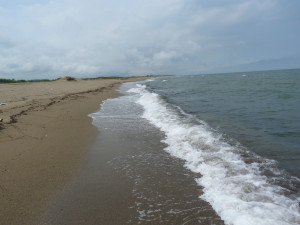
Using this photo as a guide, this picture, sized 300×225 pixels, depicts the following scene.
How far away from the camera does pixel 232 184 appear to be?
4492mm

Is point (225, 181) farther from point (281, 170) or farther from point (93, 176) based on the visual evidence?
point (93, 176)

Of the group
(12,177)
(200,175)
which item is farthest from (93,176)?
(200,175)

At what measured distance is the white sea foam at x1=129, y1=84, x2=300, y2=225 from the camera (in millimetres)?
3549

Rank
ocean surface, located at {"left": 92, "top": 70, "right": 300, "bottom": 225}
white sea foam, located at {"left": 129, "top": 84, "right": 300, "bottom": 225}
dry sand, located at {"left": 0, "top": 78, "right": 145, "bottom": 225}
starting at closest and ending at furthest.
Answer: white sea foam, located at {"left": 129, "top": 84, "right": 300, "bottom": 225}, ocean surface, located at {"left": 92, "top": 70, "right": 300, "bottom": 225}, dry sand, located at {"left": 0, "top": 78, "right": 145, "bottom": 225}

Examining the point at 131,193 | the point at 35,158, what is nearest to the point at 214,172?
the point at 131,193

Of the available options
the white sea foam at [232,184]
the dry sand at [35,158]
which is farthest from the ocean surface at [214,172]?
the dry sand at [35,158]

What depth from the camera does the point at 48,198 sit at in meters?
4.22

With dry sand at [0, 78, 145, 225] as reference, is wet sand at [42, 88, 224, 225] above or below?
below

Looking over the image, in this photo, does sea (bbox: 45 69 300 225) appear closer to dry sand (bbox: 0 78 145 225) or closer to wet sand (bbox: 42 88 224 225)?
wet sand (bbox: 42 88 224 225)

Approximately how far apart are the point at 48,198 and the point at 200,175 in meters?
2.86

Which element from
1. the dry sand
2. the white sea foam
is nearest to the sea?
the white sea foam

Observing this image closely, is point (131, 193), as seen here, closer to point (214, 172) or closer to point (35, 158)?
point (214, 172)

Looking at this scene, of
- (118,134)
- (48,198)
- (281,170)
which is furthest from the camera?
(118,134)

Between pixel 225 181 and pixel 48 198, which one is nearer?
pixel 48 198
